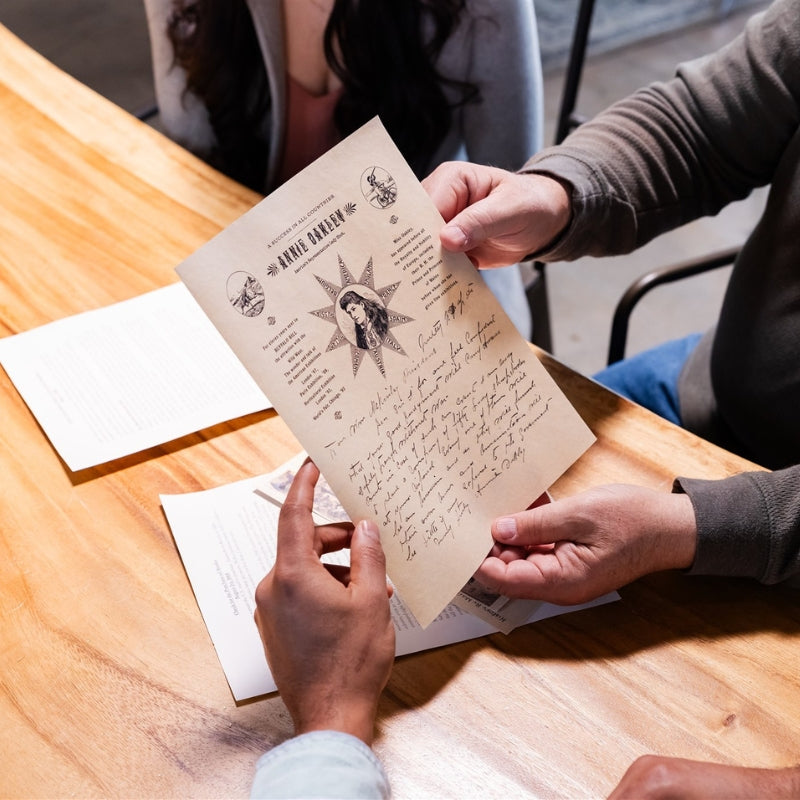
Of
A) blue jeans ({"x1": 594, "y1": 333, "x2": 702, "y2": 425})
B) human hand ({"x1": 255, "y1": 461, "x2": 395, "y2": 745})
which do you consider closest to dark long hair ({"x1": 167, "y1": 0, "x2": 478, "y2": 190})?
blue jeans ({"x1": 594, "y1": 333, "x2": 702, "y2": 425})

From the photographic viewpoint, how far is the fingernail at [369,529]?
67 cm

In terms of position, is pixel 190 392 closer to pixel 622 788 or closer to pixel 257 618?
pixel 257 618

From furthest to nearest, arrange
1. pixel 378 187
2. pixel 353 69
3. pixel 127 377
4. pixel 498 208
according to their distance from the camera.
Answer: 1. pixel 353 69
2. pixel 127 377
3. pixel 498 208
4. pixel 378 187

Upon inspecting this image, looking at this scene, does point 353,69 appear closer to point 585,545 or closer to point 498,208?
point 498,208

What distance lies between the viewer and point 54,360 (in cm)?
97

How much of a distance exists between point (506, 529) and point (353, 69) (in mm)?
855

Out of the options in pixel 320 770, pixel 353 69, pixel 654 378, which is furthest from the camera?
pixel 353 69

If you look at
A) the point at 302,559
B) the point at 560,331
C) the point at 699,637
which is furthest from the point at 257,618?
the point at 560,331

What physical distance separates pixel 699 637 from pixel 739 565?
0.24 ft

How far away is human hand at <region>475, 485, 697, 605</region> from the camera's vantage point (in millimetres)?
725

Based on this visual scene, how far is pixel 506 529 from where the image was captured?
0.73m

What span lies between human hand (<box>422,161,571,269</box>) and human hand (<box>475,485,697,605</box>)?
0.80 ft

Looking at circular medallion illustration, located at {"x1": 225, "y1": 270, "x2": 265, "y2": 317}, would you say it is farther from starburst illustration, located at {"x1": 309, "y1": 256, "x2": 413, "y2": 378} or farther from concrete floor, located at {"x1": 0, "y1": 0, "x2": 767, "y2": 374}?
concrete floor, located at {"x1": 0, "y1": 0, "x2": 767, "y2": 374}

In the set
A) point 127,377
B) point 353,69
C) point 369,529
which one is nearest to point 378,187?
point 369,529
